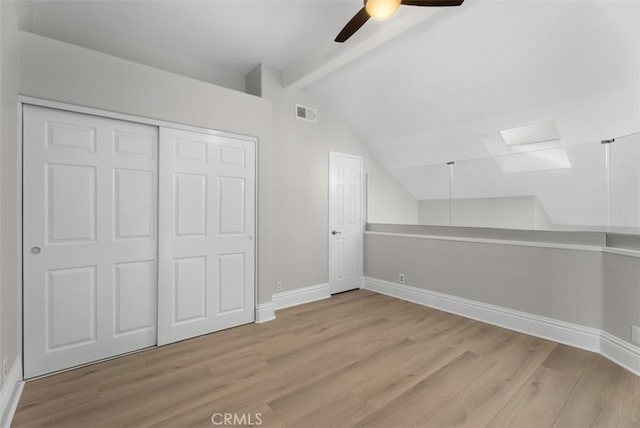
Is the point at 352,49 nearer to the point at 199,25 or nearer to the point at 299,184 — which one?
the point at 199,25

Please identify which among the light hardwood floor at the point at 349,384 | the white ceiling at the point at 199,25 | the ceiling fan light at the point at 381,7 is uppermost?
→ the white ceiling at the point at 199,25

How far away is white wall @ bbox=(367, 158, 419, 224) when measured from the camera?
13.7 feet

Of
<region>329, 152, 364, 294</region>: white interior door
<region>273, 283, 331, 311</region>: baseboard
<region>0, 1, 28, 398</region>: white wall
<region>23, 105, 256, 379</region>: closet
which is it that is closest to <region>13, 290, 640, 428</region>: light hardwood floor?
<region>23, 105, 256, 379</region>: closet

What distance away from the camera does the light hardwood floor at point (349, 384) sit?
170 centimetres

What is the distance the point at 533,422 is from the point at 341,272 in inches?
114

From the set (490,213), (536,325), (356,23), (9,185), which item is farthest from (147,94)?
(536,325)

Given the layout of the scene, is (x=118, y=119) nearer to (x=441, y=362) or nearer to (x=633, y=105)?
(x=441, y=362)

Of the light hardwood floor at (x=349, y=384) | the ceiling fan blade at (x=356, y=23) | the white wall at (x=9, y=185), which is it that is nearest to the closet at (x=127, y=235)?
the white wall at (x=9, y=185)

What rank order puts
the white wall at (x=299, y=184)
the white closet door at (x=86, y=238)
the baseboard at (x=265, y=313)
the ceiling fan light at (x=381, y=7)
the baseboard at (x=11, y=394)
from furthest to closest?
the white wall at (x=299, y=184) → the baseboard at (x=265, y=313) → the white closet door at (x=86, y=238) → the ceiling fan light at (x=381, y=7) → the baseboard at (x=11, y=394)

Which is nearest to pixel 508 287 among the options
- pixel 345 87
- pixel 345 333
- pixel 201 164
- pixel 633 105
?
pixel 345 333

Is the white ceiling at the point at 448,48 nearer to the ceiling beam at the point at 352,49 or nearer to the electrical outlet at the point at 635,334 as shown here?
the ceiling beam at the point at 352,49

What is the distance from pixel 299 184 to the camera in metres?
3.89

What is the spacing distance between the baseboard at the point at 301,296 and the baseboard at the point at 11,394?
2.22 metres

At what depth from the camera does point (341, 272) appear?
4.38 metres
